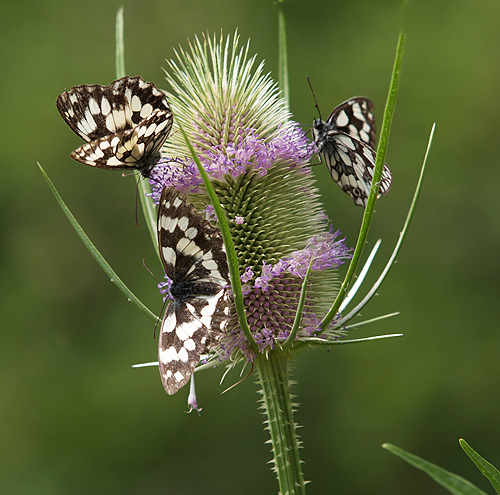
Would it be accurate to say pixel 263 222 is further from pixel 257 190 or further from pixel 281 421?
pixel 281 421

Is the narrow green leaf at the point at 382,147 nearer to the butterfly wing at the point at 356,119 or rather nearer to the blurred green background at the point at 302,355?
the butterfly wing at the point at 356,119

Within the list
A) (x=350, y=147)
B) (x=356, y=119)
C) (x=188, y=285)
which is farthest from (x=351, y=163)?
(x=188, y=285)

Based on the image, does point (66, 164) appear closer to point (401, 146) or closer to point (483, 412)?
point (401, 146)

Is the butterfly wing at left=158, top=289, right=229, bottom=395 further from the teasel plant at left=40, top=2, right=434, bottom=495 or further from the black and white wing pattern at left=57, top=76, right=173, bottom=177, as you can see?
the black and white wing pattern at left=57, top=76, right=173, bottom=177

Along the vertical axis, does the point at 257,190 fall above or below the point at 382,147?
above

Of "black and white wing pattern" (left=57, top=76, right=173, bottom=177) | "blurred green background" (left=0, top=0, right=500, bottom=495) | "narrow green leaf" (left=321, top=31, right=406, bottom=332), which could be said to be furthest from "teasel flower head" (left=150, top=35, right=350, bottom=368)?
"blurred green background" (left=0, top=0, right=500, bottom=495)

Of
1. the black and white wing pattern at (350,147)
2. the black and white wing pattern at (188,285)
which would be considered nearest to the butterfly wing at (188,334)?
the black and white wing pattern at (188,285)
